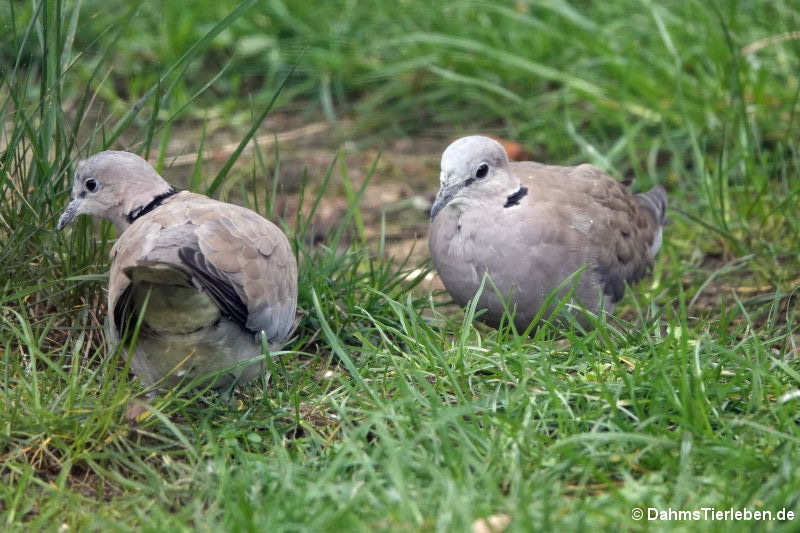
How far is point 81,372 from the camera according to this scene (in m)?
3.43

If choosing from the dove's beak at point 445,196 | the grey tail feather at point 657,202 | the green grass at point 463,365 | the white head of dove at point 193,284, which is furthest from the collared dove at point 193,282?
the grey tail feather at point 657,202

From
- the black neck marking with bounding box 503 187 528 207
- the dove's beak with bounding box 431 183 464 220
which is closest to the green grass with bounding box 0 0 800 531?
the dove's beak with bounding box 431 183 464 220

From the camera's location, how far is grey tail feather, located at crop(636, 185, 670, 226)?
4777mm

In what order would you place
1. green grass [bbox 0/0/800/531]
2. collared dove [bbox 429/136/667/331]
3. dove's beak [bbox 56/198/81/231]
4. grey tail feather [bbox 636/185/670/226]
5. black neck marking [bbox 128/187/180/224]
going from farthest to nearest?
grey tail feather [bbox 636/185/670/226], collared dove [bbox 429/136/667/331], black neck marking [bbox 128/187/180/224], dove's beak [bbox 56/198/81/231], green grass [bbox 0/0/800/531]

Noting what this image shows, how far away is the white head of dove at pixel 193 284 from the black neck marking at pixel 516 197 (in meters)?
0.90

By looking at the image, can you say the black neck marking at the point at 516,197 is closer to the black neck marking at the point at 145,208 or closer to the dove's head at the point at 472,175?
the dove's head at the point at 472,175

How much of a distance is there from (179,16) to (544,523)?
5231 mm

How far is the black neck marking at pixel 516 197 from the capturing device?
4.04 metres

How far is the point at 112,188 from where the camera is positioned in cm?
370

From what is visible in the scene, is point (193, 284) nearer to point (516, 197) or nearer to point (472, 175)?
point (472, 175)

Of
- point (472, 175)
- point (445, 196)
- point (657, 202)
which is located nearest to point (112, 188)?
point (445, 196)

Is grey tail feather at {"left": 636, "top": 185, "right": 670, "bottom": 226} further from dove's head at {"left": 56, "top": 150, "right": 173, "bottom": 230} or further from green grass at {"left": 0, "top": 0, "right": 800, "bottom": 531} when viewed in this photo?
dove's head at {"left": 56, "top": 150, "right": 173, "bottom": 230}

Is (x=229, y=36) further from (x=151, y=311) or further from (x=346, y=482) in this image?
(x=346, y=482)

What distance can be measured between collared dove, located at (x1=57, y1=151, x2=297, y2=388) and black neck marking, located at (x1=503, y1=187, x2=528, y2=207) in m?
0.91
